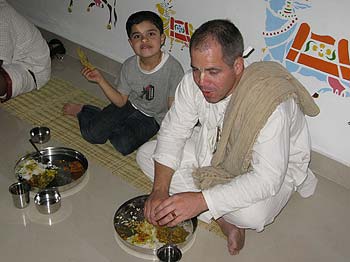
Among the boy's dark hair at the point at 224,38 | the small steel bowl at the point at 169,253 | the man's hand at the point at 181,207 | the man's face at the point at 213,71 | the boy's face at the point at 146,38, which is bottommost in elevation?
the small steel bowl at the point at 169,253

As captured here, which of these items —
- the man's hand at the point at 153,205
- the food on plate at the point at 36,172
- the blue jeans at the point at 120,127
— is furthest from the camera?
the blue jeans at the point at 120,127

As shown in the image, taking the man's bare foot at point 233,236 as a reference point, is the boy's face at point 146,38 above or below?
above

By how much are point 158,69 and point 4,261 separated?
1176mm

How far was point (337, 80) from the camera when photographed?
2293mm

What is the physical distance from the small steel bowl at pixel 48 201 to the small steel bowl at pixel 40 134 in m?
0.51

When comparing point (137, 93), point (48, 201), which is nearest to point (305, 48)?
point (137, 93)

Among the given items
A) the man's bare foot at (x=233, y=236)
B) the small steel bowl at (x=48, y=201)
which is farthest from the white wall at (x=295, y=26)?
the small steel bowl at (x=48, y=201)

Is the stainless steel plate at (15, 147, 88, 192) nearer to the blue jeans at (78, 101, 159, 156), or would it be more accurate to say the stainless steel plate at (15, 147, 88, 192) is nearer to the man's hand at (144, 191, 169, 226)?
the blue jeans at (78, 101, 159, 156)

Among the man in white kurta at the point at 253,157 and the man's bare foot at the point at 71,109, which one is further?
the man's bare foot at the point at 71,109

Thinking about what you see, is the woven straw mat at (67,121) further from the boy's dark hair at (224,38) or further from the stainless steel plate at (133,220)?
the boy's dark hair at (224,38)

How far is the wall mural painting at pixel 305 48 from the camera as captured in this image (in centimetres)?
224

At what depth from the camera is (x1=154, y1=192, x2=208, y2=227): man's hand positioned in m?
1.84

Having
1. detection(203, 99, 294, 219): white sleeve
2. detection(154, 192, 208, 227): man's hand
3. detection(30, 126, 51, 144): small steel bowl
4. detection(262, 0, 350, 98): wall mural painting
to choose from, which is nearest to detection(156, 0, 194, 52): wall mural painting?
detection(262, 0, 350, 98): wall mural painting

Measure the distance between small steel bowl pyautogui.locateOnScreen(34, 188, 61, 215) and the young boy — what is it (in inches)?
18.9
